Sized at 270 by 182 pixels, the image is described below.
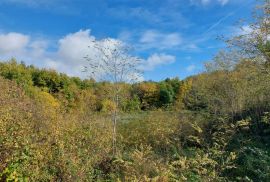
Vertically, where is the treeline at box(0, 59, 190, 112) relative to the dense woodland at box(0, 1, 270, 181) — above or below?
above

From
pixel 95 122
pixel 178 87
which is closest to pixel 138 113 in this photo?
pixel 95 122

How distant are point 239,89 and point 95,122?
6.00 m

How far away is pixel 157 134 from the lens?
37.8 feet

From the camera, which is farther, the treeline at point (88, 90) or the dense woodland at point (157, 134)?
the treeline at point (88, 90)

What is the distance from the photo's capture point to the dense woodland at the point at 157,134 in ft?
23.8

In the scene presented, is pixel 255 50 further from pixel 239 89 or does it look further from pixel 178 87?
pixel 178 87

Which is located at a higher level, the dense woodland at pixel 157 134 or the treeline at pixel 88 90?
the treeline at pixel 88 90

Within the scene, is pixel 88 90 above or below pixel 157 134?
above

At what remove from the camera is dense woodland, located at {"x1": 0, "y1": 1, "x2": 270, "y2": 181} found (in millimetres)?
7242

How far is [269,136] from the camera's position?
38.3 feet

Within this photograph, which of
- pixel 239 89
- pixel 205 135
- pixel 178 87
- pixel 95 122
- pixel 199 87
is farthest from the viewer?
pixel 178 87

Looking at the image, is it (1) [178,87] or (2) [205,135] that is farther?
(1) [178,87]

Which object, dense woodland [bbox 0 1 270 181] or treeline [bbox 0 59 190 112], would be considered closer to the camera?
dense woodland [bbox 0 1 270 181]

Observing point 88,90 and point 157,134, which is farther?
point 88,90
